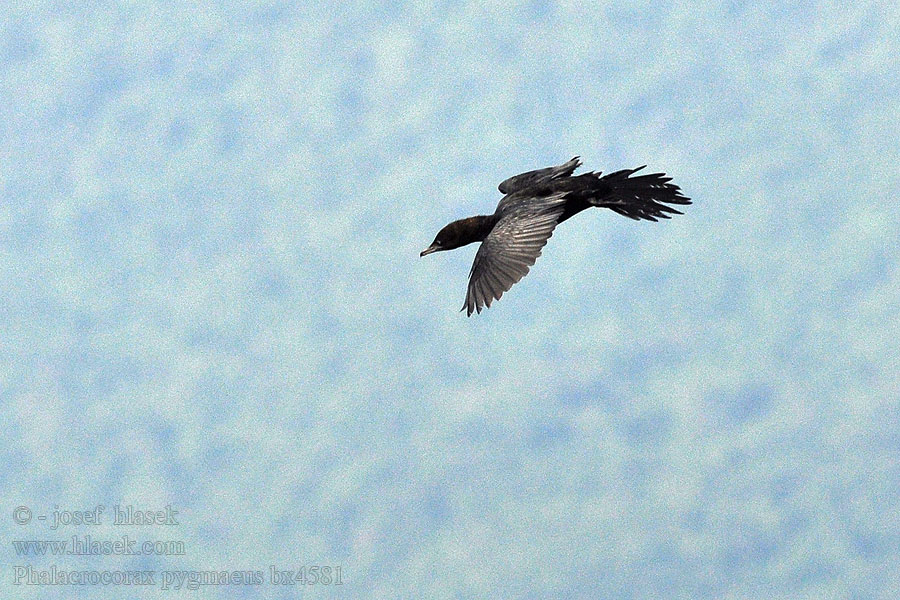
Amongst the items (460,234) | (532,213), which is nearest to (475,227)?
(460,234)

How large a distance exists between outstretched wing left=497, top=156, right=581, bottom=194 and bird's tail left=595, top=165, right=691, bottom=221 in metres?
1.02

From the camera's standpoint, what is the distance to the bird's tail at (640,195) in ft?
66.5

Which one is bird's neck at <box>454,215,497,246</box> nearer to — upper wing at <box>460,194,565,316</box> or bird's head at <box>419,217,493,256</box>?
bird's head at <box>419,217,493,256</box>

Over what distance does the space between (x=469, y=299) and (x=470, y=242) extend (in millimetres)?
2596

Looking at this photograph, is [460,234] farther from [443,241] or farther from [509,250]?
[509,250]

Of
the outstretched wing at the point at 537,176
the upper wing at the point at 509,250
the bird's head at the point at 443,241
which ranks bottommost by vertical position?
the upper wing at the point at 509,250

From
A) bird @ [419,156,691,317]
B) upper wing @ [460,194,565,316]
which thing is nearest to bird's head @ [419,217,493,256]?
bird @ [419,156,691,317]

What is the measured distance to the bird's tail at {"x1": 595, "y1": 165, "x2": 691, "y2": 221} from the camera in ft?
66.5

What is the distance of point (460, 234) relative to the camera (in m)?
21.2

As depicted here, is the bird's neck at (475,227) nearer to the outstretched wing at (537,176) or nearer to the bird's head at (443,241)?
the bird's head at (443,241)

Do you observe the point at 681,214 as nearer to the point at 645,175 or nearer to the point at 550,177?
the point at 645,175

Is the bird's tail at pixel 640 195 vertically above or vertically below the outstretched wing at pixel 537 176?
below

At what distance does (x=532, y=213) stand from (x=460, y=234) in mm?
1764

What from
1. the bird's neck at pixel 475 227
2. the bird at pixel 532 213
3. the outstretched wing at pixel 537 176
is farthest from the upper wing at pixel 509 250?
the outstretched wing at pixel 537 176
